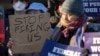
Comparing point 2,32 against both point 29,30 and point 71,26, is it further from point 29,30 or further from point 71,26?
point 71,26

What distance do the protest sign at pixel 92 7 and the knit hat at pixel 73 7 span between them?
2563 mm

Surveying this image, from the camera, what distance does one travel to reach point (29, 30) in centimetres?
429

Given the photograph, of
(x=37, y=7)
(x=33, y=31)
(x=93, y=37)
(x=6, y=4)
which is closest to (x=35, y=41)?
(x=33, y=31)

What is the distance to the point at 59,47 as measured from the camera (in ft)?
12.2

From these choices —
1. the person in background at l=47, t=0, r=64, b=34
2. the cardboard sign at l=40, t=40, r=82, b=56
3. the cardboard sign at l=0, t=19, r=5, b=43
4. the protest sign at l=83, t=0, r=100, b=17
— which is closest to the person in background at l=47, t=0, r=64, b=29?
the person in background at l=47, t=0, r=64, b=34

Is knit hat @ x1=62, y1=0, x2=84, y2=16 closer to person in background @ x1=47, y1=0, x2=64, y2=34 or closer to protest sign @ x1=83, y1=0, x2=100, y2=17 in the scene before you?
person in background @ x1=47, y1=0, x2=64, y2=34

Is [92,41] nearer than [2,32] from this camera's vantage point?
Yes

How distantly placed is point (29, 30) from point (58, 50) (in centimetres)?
65

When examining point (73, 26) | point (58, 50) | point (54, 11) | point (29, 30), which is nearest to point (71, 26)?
point (73, 26)

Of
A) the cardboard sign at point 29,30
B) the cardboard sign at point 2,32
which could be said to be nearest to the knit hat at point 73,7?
the cardboard sign at point 29,30

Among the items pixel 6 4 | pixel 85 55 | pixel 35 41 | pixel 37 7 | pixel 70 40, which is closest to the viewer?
pixel 85 55

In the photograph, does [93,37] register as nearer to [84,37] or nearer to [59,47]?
[84,37]

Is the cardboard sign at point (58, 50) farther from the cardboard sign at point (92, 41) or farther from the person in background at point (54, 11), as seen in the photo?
the person in background at point (54, 11)

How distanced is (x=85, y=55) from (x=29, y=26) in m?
0.94
